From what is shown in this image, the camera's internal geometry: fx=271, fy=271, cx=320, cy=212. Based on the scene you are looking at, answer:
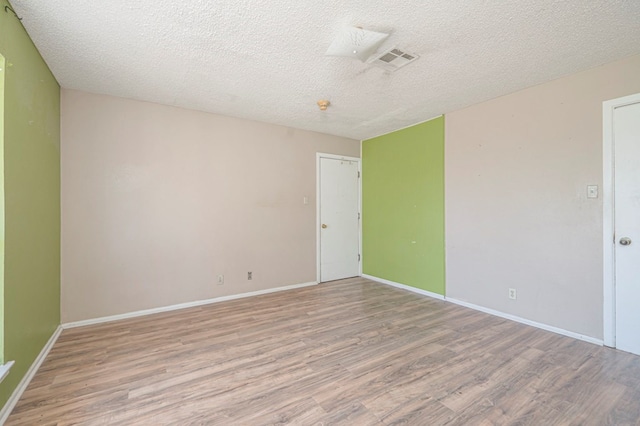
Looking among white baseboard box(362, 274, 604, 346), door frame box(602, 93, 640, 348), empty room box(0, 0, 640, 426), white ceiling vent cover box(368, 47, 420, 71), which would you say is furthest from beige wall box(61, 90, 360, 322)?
door frame box(602, 93, 640, 348)

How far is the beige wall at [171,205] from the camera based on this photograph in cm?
293

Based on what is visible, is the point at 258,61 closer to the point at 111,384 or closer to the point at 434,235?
the point at 111,384

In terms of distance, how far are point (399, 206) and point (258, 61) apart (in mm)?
2951

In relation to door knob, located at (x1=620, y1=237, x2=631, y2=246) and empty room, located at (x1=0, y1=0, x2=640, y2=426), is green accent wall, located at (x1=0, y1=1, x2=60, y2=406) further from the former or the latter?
door knob, located at (x1=620, y1=237, x2=631, y2=246)

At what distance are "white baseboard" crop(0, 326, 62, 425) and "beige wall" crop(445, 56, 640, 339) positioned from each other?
4.15 metres

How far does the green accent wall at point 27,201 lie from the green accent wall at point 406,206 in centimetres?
415

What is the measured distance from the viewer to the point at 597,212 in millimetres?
2488

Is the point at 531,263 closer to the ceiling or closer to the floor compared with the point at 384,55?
closer to the floor

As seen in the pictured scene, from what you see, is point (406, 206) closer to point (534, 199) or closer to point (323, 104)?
point (534, 199)

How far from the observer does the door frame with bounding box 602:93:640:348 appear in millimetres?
2395

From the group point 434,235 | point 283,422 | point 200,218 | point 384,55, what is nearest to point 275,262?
point 200,218

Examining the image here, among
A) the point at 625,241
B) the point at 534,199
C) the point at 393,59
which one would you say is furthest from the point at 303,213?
the point at 625,241

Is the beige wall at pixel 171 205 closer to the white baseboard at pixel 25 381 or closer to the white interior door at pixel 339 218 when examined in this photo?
the white interior door at pixel 339 218

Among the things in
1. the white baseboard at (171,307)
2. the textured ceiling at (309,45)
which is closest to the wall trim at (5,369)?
the white baseboard at (171,307)
